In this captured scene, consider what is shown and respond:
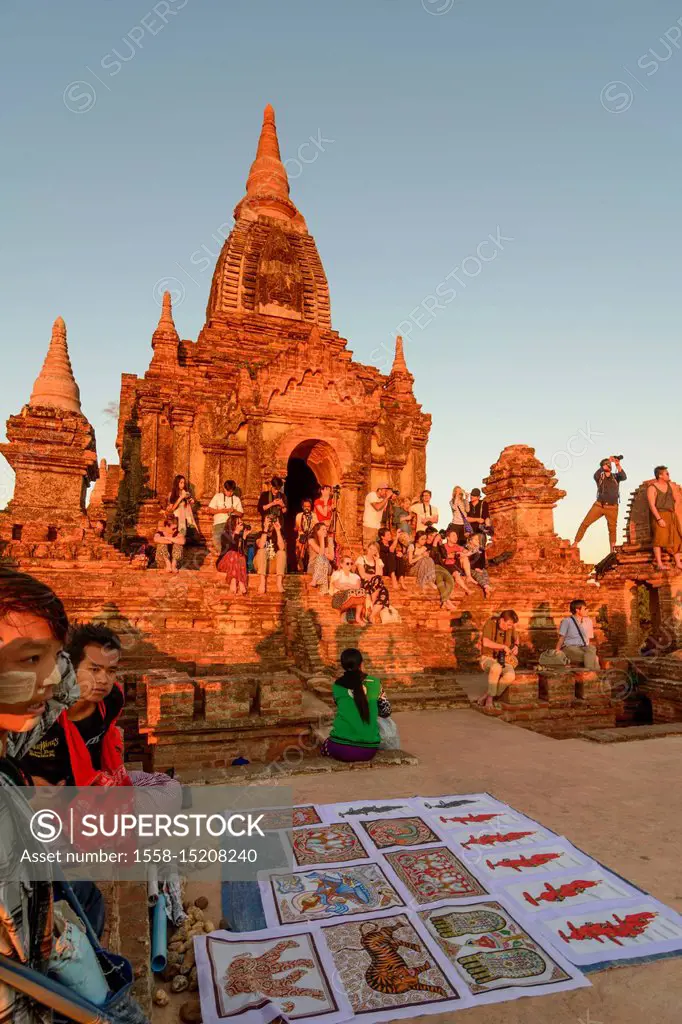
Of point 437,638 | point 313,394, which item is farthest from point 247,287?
point 437,638

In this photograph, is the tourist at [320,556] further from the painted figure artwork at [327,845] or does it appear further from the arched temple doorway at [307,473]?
the painted figure artwork at [327,845]

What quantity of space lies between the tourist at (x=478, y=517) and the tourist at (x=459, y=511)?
324mm

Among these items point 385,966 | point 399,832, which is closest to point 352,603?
point 399,832

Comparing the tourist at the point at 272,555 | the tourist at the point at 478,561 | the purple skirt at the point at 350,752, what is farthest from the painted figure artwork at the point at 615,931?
the tourist at the point at 478,561

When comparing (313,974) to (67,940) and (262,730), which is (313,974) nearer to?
(67,940)

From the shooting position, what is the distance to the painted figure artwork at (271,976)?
2414 millimetres

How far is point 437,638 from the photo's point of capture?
11.4 m

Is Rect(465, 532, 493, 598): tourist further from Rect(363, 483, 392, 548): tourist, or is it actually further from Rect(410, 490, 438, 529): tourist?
Rect(363, 483, 392, 548): tourist

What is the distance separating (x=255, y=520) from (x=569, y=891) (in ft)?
39.1

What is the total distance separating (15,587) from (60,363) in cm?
1438

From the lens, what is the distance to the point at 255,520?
47.8 feet

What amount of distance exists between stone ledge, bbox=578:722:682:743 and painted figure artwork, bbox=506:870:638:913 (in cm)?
333

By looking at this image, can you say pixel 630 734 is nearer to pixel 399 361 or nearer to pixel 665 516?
pixel 665 516

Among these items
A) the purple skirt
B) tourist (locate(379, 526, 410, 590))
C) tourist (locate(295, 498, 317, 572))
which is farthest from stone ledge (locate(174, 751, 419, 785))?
tourist (locate(379, 526, 410, 590))
